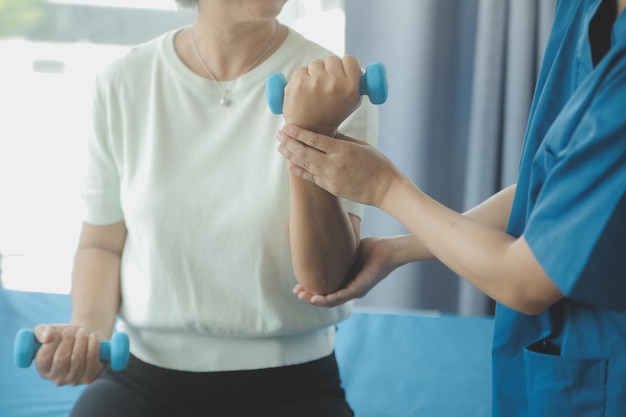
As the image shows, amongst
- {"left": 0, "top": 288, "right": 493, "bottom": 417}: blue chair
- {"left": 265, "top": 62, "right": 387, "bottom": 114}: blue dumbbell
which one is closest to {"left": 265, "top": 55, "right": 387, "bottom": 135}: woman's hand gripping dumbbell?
{"left": 265, "top": 62, "right": 387, "bottom": 114}: blue dumbbell

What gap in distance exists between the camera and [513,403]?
3.54ft

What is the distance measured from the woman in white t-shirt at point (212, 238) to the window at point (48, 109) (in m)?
1.64

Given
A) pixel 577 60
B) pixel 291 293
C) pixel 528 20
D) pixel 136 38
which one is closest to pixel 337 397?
pixel 291 293

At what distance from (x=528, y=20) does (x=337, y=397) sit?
165cm

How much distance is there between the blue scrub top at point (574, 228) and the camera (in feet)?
2.77

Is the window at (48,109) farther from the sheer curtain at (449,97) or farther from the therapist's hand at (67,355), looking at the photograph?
the therapist's hand at (67,355)

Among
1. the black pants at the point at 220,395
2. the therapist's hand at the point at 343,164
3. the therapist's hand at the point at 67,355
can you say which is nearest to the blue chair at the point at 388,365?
the black pants at the point at 220,395

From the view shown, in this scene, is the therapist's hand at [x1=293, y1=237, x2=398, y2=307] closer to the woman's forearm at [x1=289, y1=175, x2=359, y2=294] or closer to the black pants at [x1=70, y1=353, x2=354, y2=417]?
the woman's forearm at [x1=289, y1=175, x2=359, y2=294]

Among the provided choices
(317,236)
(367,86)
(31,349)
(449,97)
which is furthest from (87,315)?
(449,97)

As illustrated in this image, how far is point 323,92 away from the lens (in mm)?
1057

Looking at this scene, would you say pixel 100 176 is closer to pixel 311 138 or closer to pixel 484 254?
pixel 311 138

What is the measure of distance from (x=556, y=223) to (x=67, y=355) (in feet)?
2.41

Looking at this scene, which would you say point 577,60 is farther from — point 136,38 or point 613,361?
point 136,38

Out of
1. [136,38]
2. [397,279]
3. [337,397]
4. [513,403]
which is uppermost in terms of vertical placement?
[136,38]
